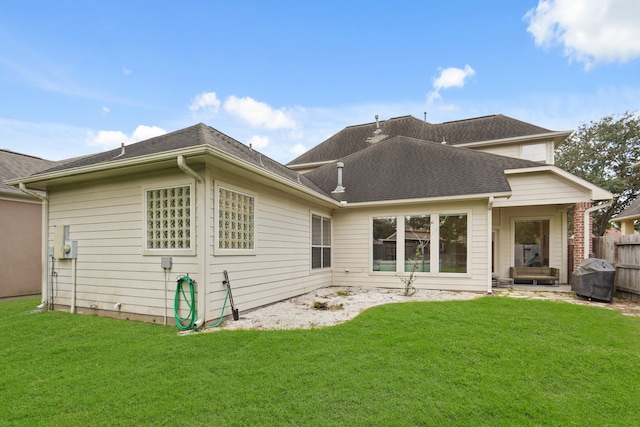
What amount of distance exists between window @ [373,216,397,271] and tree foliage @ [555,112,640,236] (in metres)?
19.9

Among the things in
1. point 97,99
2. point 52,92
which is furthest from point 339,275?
point 52,92

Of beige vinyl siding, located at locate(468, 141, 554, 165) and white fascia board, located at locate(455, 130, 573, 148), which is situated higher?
white fascia board, located at locate(455, 130, 573, 148)

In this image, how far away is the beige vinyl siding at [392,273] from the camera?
25.7 feet

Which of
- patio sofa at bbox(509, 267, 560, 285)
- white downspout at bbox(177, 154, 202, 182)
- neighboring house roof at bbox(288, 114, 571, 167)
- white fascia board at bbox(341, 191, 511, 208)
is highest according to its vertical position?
neighboring house roof at bbox(288, 114, 571, 167)

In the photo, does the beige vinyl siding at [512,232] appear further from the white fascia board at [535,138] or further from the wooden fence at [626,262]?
the white fascia board at [535,138]

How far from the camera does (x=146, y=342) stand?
158 inches

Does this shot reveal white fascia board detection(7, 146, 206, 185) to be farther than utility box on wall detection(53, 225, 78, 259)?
No

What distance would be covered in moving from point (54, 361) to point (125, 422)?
1922 millimetres

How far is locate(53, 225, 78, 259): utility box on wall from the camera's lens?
5.86 m

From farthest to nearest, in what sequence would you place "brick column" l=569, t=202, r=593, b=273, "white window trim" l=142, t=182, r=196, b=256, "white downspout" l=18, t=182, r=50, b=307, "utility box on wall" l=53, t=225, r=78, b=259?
1. "brick column" l=569, t=202, r=593, b=273
2. "white downspout" l=18, t=182, r=50, b=307
3. "utility box on wall" l=53, t=225, r=78, b=259
4. "white window trim" l=142, t=182, r=196, b=256

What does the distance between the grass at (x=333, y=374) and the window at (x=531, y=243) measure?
18.7 ft

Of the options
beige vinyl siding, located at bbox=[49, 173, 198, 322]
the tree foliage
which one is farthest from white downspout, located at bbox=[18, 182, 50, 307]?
the tree foliage

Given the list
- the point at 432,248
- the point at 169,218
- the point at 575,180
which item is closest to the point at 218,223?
the point at 169,218

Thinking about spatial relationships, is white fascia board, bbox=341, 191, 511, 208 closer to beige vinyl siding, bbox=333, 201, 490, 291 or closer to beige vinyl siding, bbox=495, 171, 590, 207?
beige vinyl siding, bbox=333, 201, 490, 291
